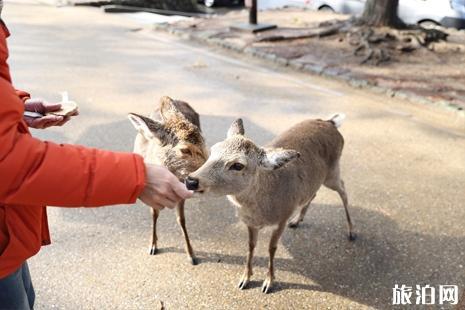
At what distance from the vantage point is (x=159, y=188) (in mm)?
1546

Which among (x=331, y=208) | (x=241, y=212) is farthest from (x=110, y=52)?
(x=241, y=212)

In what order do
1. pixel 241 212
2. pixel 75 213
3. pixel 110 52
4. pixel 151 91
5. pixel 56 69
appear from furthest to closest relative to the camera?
pixel 110 52, pixel 56 69, pixel 151 91, pixel 75 213, pixel 241 212

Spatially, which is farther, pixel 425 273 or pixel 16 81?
pixel 16 81

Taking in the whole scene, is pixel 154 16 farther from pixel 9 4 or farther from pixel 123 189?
pixel 123 189

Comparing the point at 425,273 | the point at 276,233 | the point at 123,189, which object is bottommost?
the point at 425,273

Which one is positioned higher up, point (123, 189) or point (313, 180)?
point (123, 189)

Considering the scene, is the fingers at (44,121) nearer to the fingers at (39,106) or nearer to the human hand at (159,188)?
the fingers at (39,106)

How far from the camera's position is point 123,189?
4.79 ft

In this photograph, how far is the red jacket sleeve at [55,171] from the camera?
1.31m

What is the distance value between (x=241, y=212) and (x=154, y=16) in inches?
411

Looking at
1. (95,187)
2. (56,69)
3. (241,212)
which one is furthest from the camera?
(56,69)

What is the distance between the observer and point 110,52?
900 centimetres

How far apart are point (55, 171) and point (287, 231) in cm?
278

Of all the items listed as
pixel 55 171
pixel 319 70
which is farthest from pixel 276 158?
pixel 319 70
